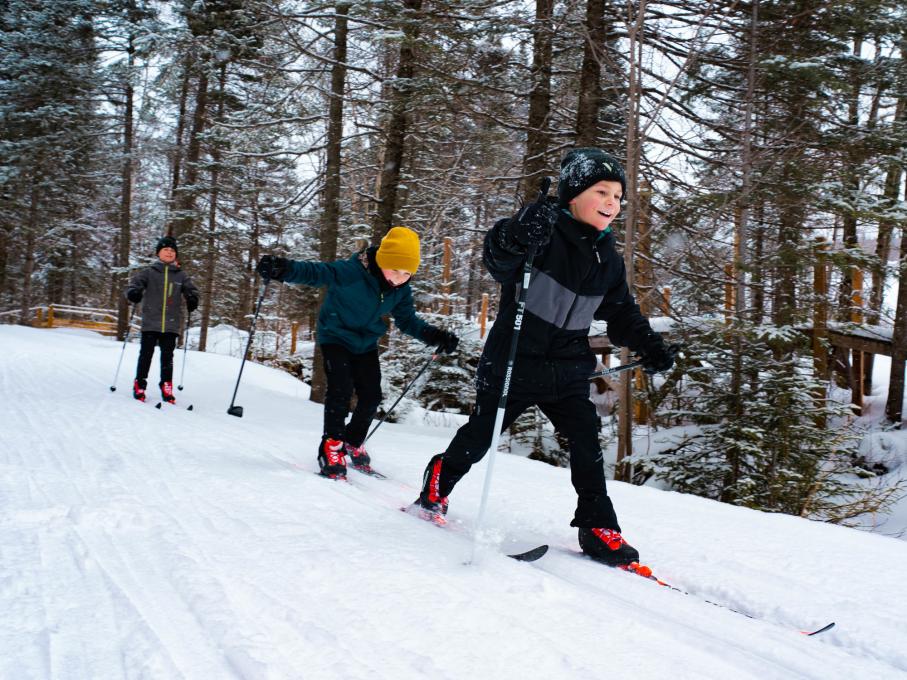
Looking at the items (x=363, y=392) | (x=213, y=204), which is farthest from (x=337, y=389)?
(x=213, y=204)

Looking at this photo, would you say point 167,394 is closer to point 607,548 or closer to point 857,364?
point 607,548

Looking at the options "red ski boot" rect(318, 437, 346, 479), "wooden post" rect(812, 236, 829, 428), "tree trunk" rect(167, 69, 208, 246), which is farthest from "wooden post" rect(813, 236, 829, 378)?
"tree trunk" rect(167, 69, 208, 246)

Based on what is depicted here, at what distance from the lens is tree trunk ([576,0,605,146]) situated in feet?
25.3

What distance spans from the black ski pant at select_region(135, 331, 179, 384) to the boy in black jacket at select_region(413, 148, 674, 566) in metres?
6.06

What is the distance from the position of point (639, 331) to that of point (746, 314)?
527cm

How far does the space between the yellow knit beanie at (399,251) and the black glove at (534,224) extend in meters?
1.91

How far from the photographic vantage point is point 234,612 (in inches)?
76.8

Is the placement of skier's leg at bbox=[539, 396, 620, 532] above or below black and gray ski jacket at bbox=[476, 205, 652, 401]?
below

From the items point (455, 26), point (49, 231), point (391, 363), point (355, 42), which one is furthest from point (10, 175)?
point (455, 26)

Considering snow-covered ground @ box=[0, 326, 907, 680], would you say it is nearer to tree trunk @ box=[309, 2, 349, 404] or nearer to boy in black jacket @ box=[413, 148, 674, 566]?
boy in black jacket @ box=[413, 148, 674, 566]

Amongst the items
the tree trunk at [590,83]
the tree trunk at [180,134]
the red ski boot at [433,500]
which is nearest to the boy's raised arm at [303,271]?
the red ski boot at [433,500]

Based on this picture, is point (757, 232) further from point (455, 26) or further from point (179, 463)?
point (179, 463)

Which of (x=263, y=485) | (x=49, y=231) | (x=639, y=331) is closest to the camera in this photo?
(x=639, y=331)

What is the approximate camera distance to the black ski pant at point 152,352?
7895 mm
